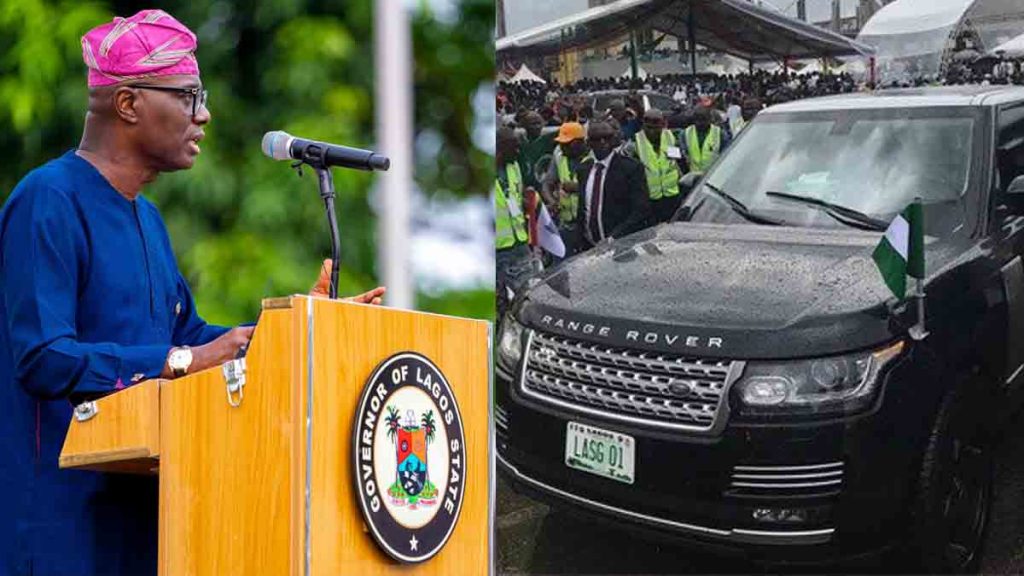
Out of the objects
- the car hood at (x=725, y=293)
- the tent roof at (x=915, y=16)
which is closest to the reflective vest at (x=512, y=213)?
the car hood at (x=725, y=293)

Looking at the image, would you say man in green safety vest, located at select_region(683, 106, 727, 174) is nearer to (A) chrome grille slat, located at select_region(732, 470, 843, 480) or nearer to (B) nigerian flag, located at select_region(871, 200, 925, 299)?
(B) nigerian flag, located at select_region(871, 200, 925, 299)

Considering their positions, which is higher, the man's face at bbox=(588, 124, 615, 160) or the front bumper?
the man's face at bbox=(588, 124, 615, 160)

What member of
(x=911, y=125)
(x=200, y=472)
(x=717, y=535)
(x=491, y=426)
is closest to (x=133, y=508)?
(x=200, y=472)

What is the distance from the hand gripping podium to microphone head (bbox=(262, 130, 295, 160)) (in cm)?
31

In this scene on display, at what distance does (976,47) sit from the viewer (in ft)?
10.2

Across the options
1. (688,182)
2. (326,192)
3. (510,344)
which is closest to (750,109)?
(688,182)

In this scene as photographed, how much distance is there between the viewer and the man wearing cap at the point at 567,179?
3.56 meters

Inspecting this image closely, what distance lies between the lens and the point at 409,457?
246 centimetres

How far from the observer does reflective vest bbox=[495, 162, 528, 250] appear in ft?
11.8

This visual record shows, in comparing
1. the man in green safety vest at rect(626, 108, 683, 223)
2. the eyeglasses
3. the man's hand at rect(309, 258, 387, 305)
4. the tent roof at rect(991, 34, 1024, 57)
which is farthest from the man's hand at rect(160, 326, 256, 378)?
the tent roof at rect(991, 34, 1024, 57)

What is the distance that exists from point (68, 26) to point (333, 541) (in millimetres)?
2364

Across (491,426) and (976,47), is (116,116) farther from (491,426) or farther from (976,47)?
(976,47)

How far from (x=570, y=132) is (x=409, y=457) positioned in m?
1.29

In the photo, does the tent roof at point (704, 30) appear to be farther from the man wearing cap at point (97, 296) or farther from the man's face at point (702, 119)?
the man wearing cap at point (97, 296)
